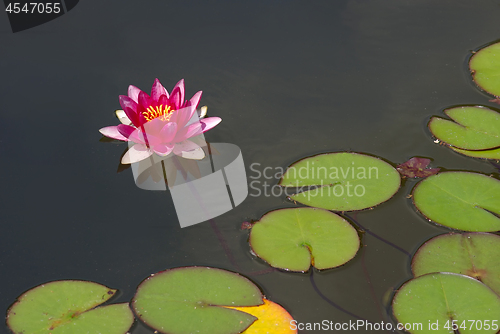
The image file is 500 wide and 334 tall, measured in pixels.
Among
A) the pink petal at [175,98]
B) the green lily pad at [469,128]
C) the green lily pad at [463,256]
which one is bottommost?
the green lily pad at [463,256]

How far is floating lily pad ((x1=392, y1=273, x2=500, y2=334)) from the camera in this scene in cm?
179

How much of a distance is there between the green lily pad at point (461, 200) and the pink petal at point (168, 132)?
1404 mm

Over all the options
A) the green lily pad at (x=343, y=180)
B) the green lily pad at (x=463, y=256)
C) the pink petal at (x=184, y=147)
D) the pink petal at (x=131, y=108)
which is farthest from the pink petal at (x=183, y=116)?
the green lily pad at (x=463, y=256)

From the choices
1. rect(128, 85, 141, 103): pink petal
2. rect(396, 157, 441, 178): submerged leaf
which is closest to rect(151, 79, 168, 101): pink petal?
rect(128, 85, 141, 103): pink petal

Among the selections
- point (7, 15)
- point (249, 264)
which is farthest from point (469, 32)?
point (7, 15)

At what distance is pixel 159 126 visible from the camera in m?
2.38

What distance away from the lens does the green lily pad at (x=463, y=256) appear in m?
1.98

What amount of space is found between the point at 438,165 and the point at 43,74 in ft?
9.09

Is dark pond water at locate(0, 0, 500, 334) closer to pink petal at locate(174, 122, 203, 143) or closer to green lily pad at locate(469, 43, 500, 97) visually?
green lily pad at locate(469, 43, 500, 97)

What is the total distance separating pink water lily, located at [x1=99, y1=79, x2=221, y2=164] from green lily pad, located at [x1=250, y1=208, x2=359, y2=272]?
2.03 ft

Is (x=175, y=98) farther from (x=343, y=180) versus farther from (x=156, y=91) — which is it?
(x=343, y=180)

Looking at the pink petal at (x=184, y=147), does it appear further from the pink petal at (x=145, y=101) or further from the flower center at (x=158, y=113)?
the pink petal at (x=145, y=101)

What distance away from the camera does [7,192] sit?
238 cm

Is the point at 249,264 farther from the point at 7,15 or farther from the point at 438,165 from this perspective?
the point at 7,15
